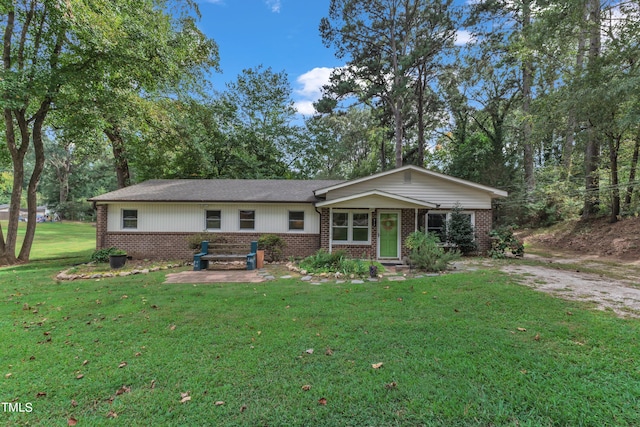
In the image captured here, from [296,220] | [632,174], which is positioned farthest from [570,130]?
[296,220]

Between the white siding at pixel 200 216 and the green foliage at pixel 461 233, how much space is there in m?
5.90

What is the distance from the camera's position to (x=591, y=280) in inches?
300

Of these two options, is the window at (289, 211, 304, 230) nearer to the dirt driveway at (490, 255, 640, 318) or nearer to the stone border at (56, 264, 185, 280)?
the stone border at (56, 264, 185, 280)

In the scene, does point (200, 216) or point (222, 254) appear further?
point (200, 216)

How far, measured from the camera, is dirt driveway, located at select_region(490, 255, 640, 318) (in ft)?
18.7

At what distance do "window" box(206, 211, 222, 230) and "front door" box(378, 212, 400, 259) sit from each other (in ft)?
23.5

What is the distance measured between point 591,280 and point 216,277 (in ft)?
34.8

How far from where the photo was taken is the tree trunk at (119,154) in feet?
55.9

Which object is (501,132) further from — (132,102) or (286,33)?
(132,102)

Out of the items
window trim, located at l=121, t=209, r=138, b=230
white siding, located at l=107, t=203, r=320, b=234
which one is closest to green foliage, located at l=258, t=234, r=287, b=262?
white siding, located at l=107, t=203, r=320, b=234

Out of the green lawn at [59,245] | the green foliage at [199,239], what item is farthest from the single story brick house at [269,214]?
the green lawn at [59,245]

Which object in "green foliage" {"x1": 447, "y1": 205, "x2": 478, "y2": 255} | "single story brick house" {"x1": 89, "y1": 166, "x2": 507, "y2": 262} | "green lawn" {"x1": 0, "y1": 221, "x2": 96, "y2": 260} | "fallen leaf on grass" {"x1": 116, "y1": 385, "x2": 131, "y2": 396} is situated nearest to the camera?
"fallen leaf on grass" {"x1": 116, "y1": 385, "x2": 131, "y2": 396}

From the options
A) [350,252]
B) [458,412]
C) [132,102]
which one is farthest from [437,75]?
[458,412]

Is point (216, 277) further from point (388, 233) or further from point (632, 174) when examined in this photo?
point (632, 174)
